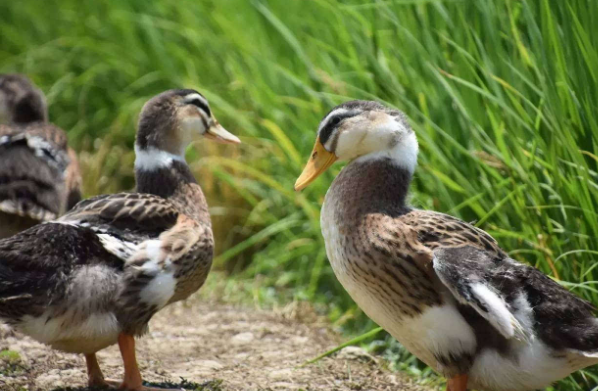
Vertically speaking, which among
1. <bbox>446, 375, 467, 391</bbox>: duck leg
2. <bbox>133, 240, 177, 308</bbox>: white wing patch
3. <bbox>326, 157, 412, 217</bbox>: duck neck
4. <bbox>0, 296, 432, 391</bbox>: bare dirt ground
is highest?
<bbox>326, 157, 412, 217</bbox>: duck neck

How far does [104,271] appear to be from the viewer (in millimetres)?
Answer: 4477

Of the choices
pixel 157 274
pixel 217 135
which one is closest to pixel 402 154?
pixel 157 274

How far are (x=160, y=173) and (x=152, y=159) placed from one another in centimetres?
9

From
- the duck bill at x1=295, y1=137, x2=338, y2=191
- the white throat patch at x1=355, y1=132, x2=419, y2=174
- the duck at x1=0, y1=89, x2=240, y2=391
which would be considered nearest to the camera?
the duck at x1=0, y1=89, x2=240, y2=391

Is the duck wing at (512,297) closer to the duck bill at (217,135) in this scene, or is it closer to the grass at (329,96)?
the grass at (329,96)

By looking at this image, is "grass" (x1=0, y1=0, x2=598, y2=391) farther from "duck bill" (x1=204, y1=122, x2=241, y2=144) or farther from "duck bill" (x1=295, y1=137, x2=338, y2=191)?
"duck bill" (x1=295, y1=137, x2=338, y2=191)

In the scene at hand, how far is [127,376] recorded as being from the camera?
15.4 feet

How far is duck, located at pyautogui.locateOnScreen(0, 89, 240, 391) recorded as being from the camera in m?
4.30

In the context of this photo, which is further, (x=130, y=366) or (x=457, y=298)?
(x=130, y=366)

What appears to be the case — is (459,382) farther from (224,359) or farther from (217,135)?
(217,135)

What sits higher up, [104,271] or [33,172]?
[104,271]

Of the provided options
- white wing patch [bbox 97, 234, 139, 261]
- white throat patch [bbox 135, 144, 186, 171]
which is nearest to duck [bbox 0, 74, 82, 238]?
white throat patch [bbox 135, 144, 186, 171]

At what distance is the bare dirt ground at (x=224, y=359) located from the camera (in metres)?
5.00

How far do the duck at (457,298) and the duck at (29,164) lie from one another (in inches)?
92.3
